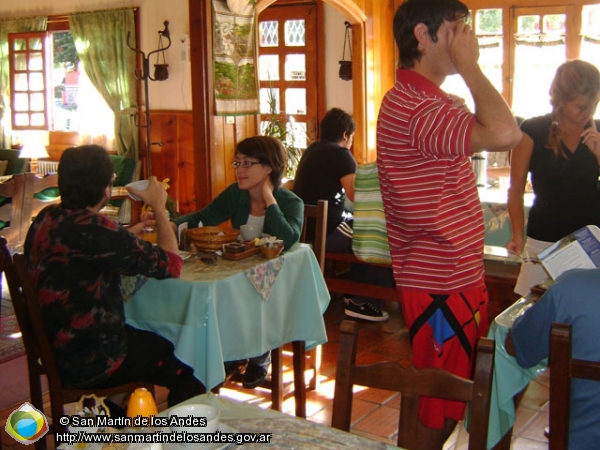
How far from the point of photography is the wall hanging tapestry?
5004 millimetres

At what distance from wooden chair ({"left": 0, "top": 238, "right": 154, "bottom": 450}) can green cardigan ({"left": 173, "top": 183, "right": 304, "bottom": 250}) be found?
0.89 metres

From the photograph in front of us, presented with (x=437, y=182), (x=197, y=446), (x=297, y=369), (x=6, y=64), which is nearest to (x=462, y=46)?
(x=437, y=182)

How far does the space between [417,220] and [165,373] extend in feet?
3.92

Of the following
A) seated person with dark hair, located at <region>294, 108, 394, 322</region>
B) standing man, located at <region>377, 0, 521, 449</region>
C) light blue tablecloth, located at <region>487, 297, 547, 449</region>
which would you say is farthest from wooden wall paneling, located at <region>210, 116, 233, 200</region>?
light blue tablecloth, located at <region>487, 297, 547, 449</region>

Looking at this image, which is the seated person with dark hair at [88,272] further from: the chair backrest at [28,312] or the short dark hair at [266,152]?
the short dark hair at [266,152]

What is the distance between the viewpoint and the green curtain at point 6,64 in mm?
8359

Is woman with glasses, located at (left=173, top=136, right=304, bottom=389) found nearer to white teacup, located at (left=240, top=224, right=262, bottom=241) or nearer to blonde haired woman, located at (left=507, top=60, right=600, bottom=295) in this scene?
white teacup, located at (left=240, top=224, right=262, bottom=241)

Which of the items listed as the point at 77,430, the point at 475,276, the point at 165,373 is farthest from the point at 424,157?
the point at 165,373

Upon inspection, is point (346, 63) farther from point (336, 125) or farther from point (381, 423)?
point (381, 423)

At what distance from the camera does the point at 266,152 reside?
3252mm

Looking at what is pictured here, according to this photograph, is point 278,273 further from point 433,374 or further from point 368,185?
point 433,374

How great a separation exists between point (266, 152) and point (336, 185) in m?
1.31

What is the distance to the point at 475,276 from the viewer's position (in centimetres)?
188

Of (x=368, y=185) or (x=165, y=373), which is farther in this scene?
(x=165, y=373)
